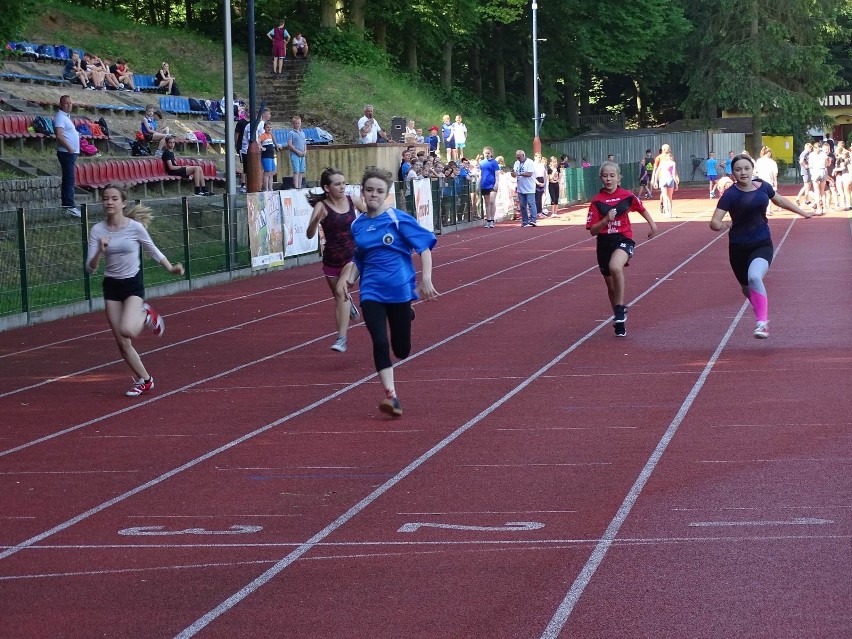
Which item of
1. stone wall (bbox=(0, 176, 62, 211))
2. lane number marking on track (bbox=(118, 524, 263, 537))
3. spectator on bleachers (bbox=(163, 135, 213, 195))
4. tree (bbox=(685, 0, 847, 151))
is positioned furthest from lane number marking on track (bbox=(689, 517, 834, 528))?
tree (bbox=(685, 0, 847, 151))

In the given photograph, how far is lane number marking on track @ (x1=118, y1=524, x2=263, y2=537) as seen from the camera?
762 cm

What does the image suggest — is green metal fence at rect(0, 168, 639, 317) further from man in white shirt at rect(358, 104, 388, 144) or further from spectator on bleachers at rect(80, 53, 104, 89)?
spectator on bleachers at rect(80, 53, 104, 89)

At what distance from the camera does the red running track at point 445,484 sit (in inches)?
242

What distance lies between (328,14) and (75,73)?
2272cm

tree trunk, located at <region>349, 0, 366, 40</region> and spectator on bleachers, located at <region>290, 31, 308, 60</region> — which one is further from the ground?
tree trunk, located at <region>349, 0, 366, 40</region>

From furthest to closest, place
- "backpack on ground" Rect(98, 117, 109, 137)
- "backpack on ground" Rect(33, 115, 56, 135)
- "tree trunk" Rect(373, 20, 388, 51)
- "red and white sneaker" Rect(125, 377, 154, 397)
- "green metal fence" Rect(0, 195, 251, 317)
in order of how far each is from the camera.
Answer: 1. "tree trunk" Rect(373, 20, 388, 51)
2. "backpack on ground" Rect(98, 117, 109, 137)
3. "backpack on ground" Rect(33, 115, 56, 135)
4. "green metal fence" Rect(0, 195, 251, 317)
5. "red and white sneaker" Rect(125, 377, 154, 397)

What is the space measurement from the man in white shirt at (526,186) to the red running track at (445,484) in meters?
20.4

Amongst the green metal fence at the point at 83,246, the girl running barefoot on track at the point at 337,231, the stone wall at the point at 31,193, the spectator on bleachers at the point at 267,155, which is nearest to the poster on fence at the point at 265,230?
the green metal fence at the point at 83,246

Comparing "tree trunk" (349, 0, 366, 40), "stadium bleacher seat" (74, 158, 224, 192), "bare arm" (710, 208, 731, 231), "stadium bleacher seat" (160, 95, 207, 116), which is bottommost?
"bare arm" (710, 208, 731, 231)

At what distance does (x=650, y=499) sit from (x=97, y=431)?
474 centimetres

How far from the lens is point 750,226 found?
14.1 meters

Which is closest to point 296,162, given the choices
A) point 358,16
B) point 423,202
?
point 423,202

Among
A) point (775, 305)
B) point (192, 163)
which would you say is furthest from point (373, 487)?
point (192, 163)

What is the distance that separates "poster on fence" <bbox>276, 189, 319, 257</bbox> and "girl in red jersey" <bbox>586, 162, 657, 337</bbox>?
11829 mm
